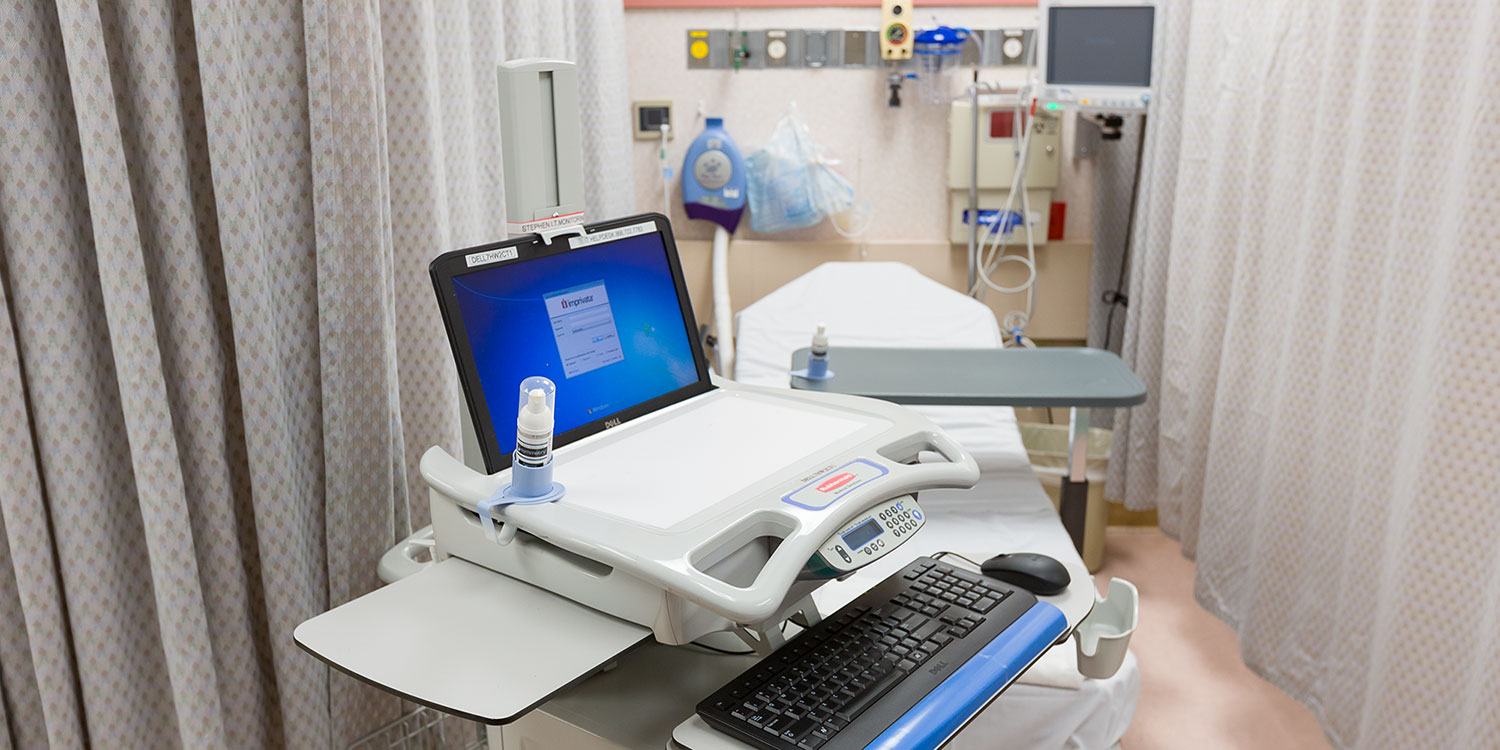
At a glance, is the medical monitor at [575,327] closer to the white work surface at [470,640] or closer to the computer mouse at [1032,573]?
the white work surface at [470,640]

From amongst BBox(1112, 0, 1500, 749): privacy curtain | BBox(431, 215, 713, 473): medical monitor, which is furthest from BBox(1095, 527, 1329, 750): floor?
BBox(431, 215, 713, 473): medical monitor

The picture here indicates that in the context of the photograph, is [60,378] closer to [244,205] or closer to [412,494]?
[244,205]

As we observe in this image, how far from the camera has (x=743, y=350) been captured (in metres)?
3.34

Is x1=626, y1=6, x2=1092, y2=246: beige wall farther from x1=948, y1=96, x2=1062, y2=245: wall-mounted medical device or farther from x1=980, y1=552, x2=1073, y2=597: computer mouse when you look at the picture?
x1=980, y1=552, x2=1073, y2=597: computer mouse

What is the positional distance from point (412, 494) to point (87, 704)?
65cm

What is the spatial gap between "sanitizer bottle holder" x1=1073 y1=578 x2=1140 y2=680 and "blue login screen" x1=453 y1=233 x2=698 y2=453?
30.2 inches

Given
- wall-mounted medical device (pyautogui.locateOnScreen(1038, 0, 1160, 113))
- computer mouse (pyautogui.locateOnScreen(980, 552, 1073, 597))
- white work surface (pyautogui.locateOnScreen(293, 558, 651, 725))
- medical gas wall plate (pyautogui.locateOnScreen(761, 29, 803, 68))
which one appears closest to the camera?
white work surface (pyautogui.locateOnScreen(293, 558, 651, 725))

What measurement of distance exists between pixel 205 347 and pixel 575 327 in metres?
0.54

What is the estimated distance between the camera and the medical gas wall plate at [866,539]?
1.26 m

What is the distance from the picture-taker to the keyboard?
120 cm

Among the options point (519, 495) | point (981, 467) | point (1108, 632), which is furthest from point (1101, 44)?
point (519, 495)

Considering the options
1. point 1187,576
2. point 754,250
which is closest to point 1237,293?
point 1187,576

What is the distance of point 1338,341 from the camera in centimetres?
241

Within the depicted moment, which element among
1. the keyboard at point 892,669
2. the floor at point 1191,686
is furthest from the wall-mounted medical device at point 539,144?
the floor at point 1191,686
